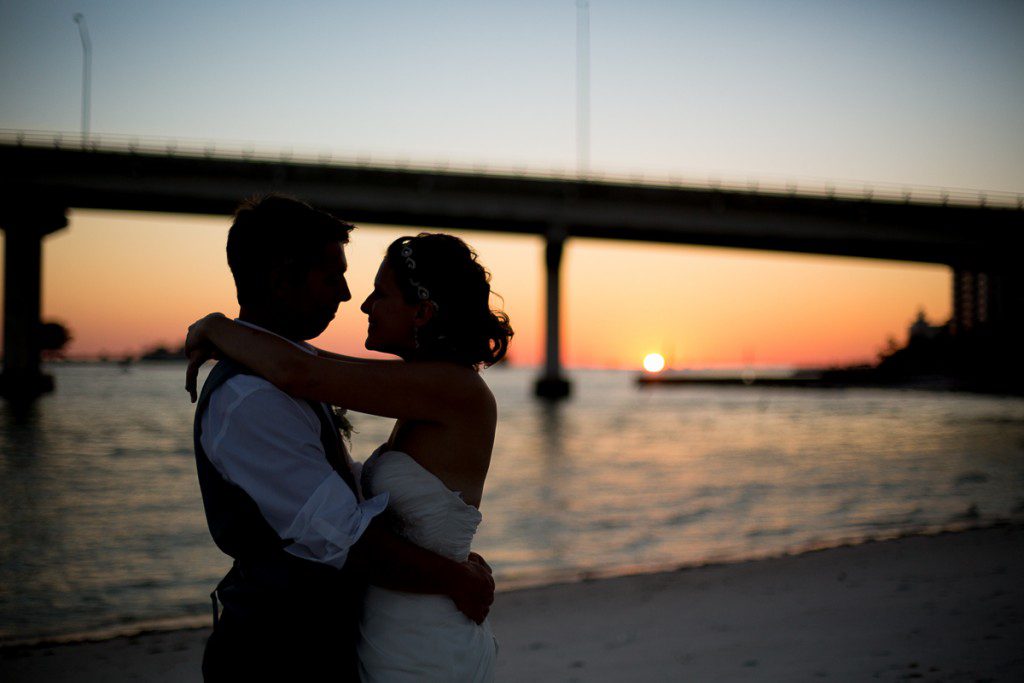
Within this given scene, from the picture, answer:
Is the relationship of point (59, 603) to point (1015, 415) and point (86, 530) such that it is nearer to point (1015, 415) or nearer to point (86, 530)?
point (86, 530)

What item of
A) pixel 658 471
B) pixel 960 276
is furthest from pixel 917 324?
pixel 658 471

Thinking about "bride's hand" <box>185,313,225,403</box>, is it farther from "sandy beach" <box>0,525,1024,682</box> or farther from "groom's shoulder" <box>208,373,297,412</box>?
"sandy beach" <box>0,525,1024,682</box>

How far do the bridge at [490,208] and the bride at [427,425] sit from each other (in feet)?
153

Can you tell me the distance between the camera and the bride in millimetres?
2381

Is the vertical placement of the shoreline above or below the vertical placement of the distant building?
below

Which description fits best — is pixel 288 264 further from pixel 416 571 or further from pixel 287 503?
pixel 416 571

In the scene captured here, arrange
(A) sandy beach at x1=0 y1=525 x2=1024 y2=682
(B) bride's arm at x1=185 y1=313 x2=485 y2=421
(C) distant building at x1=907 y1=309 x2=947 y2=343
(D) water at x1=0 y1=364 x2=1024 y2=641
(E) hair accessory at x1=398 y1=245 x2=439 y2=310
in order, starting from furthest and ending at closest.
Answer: (C) distant building at x1=907 y1=309 x2=947 y2=343
(D) water at x1=0 y1=364 x2=1024 y2=641
(A) sandy beach at x1=0 y1=525 x2=1024 y2=682
(E) hair accessory at x1=398 y1=245 x2=439 y2=310
(B) bride's arm at x1=185 y1=313 x2=485 y2=421

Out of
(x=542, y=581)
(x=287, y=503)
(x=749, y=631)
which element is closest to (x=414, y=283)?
(x=287, y=503)

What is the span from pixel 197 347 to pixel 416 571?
869mm

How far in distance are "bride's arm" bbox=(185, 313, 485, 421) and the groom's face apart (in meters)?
0.14

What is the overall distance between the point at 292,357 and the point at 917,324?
212422 millimetres

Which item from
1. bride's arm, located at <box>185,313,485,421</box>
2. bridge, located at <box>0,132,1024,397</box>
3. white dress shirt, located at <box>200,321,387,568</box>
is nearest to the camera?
white dress shirt, located at <box>200,321,387,568</box>

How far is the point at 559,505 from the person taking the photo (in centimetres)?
1547

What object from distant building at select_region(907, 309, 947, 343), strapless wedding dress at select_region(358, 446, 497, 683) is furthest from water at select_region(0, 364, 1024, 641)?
distant building at select_region(907, 309, 947, 343)
